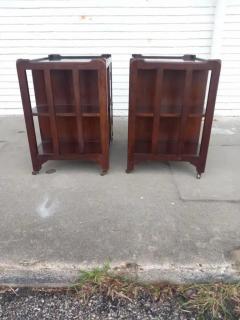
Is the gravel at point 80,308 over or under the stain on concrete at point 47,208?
under

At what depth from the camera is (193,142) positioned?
8.43 ft

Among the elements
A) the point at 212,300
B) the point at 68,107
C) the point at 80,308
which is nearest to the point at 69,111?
the point at 68,107

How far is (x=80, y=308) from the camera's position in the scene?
147cm

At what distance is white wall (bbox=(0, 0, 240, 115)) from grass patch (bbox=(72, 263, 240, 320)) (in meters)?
3.29

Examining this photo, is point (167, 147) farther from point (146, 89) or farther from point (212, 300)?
point (212, 300)

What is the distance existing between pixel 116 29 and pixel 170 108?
2.14 metres

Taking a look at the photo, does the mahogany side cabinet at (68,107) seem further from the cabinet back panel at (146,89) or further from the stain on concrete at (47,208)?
the stain on concrete at (47,208)

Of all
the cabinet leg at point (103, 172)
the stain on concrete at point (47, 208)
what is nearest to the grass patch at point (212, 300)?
the stain on concrete at point (47, 208)

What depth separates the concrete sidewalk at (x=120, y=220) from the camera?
5.28 ft

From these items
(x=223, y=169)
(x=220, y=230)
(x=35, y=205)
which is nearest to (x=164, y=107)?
(x=223, y=169)

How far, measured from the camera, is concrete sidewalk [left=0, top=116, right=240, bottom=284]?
1.61m

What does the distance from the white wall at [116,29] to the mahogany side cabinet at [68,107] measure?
1.74 metres

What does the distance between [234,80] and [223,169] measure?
205cm

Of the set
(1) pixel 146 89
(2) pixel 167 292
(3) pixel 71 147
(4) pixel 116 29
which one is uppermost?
(4) pixel 116 29
